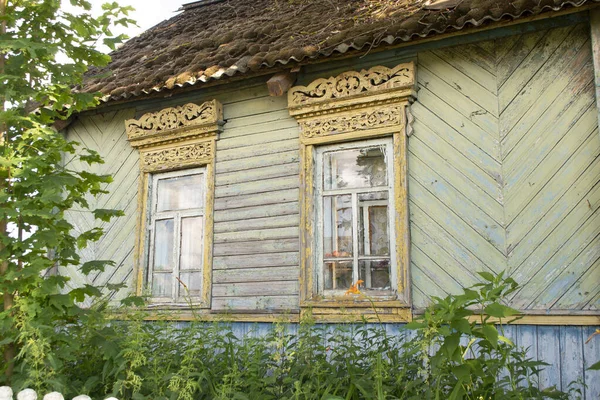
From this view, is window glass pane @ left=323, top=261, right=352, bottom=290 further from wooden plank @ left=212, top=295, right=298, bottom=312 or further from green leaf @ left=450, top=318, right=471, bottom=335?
green leaf @ left=450, top=318, right=471, bottom=335

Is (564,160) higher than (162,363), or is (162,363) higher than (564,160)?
(564,160)

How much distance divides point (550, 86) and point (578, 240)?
1283 millimetres

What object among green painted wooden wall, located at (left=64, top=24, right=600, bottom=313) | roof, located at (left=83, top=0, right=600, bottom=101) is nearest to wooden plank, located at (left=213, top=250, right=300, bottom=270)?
green painted wooden wall, located at (left=64, top=24, right=600, bottom=313)

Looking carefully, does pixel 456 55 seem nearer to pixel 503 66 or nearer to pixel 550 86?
pixel 503 66

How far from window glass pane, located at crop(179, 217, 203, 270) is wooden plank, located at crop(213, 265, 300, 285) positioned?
379 mm

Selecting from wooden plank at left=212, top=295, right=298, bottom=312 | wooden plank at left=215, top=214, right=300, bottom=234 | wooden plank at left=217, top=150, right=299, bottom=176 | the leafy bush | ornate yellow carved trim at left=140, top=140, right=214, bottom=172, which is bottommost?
the leafy bush

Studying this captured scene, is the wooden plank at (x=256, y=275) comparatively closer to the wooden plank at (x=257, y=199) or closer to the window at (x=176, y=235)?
the window at (x=176, y=235)

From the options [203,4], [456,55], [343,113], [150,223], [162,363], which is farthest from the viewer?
[203,4]

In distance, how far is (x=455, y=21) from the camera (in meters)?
4.84

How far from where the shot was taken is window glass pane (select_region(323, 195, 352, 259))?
224 inches

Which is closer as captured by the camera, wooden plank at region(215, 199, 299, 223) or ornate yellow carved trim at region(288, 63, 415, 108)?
ornate yellow carved trim at region(288, 63, 415, 108)

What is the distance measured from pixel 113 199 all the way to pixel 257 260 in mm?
2226

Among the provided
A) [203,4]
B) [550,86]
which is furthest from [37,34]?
[203,4]

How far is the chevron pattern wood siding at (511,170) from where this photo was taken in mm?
4656
